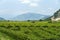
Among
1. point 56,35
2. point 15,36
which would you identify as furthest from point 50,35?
point 15,36

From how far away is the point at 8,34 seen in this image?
12281 centimetres

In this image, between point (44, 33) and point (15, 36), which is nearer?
point (15, 36)

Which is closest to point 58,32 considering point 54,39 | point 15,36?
point 54,39

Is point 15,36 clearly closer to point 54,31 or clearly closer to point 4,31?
point 4,31

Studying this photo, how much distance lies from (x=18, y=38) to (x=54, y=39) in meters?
20.6

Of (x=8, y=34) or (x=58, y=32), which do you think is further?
(x=58, y=32)

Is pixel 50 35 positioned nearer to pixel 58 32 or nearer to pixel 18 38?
pixel 58 32

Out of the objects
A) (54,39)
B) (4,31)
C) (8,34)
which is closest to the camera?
(54,39)

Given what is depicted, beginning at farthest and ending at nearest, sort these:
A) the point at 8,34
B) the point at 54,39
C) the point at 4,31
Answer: the point at 4,31
the point at 8,34
the point at 54,39

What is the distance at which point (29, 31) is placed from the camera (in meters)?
135

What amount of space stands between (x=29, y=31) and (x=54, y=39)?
27442mm

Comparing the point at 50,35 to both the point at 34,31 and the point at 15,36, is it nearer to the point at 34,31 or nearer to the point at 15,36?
the point at 34,31

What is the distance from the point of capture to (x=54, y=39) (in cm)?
11144

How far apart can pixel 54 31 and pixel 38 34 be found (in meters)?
15.7
